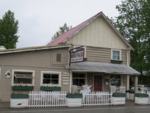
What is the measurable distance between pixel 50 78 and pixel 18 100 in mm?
4632

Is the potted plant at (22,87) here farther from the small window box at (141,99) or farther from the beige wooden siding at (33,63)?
the small window box at (141,99)

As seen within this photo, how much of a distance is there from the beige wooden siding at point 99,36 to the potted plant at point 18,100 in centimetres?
720

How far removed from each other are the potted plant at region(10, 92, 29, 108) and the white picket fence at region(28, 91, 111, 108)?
1.31 feet

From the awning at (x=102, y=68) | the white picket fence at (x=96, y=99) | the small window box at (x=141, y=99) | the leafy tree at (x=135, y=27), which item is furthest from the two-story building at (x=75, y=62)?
the leafy tree at (x=135, y=27)

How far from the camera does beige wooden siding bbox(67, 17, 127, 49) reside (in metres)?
19.5

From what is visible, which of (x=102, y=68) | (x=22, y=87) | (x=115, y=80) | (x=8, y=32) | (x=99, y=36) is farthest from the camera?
(x=8, y=32)

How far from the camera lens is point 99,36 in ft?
66.2

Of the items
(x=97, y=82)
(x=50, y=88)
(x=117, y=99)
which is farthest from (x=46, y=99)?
(x=97, y=82)

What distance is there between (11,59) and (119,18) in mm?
25594

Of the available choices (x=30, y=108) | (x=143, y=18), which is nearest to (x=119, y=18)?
(x=143, y=18)

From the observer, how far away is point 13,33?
35.1 meters

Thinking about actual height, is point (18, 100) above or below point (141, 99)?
above

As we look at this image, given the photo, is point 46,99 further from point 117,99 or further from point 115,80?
point 115,80

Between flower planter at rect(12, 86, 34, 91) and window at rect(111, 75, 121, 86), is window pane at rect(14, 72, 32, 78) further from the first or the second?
window at rect(111, 75, 121, 86)
